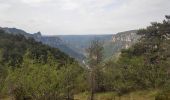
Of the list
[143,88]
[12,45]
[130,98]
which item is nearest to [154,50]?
[143,88]

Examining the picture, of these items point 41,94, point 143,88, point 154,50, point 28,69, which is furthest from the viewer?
point 154,50

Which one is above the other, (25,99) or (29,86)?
(29,86)

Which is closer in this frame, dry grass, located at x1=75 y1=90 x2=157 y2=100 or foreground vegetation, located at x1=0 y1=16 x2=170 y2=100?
foreground vegetation, located at x1=0 y1=16 x2=170 y2=100

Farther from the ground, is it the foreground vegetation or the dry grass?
the foreground vegetation

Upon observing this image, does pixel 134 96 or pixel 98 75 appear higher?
pixel 98 75

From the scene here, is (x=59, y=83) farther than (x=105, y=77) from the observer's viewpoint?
No

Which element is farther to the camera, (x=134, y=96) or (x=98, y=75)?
(x=98, y=75)

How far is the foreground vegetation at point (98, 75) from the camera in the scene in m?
43.8

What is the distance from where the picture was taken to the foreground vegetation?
1726 inches

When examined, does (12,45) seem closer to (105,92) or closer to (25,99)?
(105,92)

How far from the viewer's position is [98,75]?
70.5 m

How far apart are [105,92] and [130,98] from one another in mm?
11351

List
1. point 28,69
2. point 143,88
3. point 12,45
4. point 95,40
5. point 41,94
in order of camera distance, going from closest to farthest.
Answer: point 41,94 → point 28,69 → point 95,40 → point 143,88 → point 12,45

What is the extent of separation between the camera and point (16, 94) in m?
50.6
